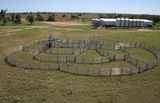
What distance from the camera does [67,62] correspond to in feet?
141

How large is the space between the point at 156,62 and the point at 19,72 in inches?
946

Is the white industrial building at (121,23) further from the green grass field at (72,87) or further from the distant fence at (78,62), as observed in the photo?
the green grass field at (72,87)

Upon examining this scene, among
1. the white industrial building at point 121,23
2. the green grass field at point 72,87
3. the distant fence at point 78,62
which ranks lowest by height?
the green grass field at point 72,87

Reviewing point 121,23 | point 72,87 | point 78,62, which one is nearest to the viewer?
point 72,87

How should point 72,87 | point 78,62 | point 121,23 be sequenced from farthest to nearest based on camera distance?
point 121,23 < point 78,62 < point 72,87

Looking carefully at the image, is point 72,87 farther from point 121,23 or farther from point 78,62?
point 121,23

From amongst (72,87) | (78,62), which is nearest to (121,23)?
(78,62)

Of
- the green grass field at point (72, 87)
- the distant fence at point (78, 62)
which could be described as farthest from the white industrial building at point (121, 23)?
the green grass field at point (72, 87)

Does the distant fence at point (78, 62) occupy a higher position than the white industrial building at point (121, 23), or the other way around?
the white industrial building at point (121, 23)

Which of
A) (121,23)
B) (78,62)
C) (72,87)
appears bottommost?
(72,87)

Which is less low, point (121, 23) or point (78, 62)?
point (121, 23)

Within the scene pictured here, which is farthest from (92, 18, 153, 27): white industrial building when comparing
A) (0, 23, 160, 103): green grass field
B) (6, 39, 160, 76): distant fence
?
(0, 23, 160, 103): green grass field

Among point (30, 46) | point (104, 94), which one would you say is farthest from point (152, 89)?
point (30, 46)

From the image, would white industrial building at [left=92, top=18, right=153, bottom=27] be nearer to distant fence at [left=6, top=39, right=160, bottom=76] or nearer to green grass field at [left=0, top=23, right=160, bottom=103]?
distant fence at [left=6, top=39, right=160, bottom=76]
